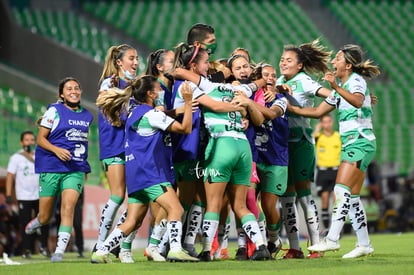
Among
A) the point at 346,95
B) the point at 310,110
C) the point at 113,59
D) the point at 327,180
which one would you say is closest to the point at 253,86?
the point at 310,110

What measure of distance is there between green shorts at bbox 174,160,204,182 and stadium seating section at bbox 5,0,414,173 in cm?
1650

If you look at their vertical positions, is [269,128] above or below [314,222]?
above

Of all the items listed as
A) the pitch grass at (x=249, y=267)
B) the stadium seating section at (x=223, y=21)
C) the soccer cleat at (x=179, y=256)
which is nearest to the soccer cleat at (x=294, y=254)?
the pitch grass at (x=249, y=267)

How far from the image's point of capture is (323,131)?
18.6 m

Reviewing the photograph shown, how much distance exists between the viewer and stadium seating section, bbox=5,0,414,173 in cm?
2859

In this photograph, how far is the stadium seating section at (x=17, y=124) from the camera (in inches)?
763

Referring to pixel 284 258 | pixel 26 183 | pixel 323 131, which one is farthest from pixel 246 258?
pixel 323 131

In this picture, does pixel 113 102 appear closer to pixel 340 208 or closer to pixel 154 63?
pixel 154 63

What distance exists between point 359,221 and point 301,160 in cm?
94

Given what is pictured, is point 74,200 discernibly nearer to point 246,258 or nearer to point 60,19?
point 246,258

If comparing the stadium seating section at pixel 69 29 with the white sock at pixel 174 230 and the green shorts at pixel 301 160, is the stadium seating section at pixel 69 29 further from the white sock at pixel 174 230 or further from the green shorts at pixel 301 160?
the white sock at pixel 174 230

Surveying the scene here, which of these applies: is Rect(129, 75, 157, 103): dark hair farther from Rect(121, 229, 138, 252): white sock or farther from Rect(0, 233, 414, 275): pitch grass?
Rect(0, 233, 414, 275): pitch grass

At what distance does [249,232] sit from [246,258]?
3.11 feet

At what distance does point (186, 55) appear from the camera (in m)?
10.3
